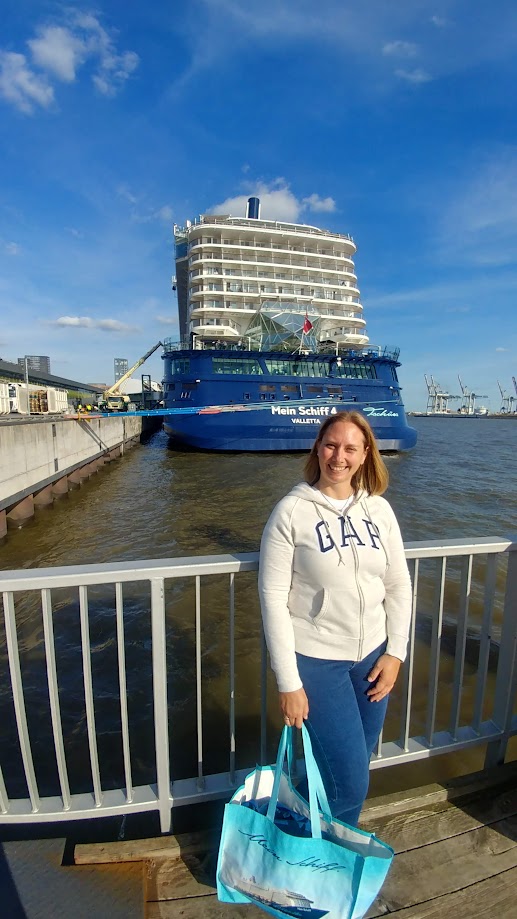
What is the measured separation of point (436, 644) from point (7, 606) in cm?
200

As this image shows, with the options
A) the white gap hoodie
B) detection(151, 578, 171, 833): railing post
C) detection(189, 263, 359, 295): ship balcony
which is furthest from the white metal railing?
detection(189, 263, 359, 295): ship balcony

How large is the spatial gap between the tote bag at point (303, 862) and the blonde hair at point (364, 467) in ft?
3.02

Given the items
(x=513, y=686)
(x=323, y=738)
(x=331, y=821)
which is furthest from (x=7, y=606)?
(x=513, y=686)

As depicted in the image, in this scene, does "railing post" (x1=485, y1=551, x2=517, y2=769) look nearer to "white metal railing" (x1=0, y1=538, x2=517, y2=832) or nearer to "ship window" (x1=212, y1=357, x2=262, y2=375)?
"white metal railing" (x1=0, y1=538, x2=517, y2=832)

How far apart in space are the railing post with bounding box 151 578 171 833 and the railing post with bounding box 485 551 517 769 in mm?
1662

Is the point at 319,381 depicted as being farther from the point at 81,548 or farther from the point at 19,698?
the point at 19,698

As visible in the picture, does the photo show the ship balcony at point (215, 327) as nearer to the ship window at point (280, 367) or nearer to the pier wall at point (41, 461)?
the ship window at point (280, 367)

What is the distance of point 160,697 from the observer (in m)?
1.90

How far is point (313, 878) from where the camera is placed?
145 centimetres

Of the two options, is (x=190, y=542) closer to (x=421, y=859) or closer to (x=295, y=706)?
(x=421, y=859)

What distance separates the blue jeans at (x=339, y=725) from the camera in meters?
1.60

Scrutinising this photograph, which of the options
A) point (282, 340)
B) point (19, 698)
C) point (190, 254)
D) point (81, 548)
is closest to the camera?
point (19, 698)

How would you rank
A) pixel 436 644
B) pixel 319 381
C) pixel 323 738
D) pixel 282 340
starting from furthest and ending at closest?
pixel 282 340, pixel 319 381, pixel 436 644, pixel 323 738

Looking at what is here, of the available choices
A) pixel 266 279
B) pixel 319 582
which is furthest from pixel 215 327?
pixel 319 582
